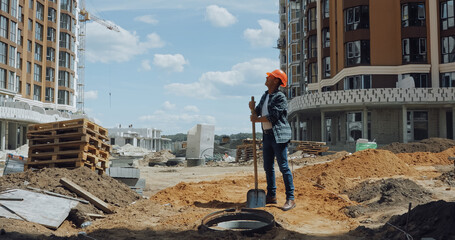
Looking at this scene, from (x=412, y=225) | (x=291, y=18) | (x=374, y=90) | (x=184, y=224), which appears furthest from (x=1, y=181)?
(x=291, y=18)

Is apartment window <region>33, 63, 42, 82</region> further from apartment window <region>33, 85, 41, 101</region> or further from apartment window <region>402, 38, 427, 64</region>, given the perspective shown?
apartment window <region>402, 38, 427, 64</region>

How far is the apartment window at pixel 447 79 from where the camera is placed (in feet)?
103

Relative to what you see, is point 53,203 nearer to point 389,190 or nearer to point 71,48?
point 389,190

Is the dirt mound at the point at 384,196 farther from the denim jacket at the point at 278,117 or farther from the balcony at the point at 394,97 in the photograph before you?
the balcony at the point at 394,97

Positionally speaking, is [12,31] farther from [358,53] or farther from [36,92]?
[358,53]

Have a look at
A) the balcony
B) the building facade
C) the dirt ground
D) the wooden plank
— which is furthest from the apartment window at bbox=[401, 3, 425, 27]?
the wooden plank

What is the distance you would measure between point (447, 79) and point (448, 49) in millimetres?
2371

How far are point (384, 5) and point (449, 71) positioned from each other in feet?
23.9

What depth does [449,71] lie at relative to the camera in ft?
103

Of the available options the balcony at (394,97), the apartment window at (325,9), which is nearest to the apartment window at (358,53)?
the balcony at (394,97)

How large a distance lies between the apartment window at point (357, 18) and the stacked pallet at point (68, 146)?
2842cm

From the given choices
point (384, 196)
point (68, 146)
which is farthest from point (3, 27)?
point (384, 196)

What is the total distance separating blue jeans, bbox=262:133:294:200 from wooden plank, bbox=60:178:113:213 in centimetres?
281

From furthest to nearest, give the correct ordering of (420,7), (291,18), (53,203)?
(291,18) < (420,7) < (53,203)
